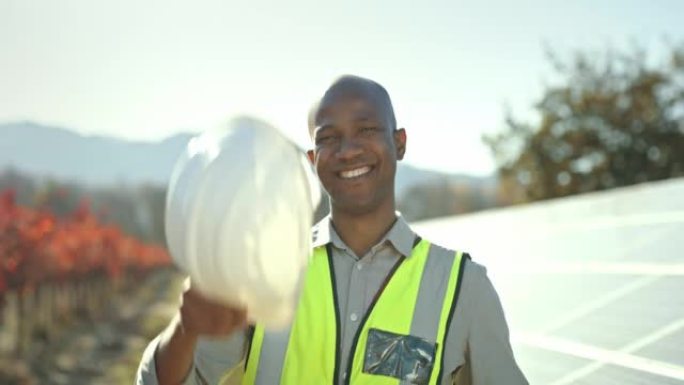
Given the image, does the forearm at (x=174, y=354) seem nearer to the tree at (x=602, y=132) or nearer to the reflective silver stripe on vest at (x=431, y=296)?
the reflective silver stripe on vest at (x=431, y=296)

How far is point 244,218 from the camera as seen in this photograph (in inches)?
65.0

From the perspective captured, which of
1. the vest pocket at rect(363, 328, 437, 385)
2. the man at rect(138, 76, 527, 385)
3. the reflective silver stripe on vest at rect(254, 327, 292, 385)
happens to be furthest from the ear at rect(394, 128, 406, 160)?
the reflective silver stripe on vest at rect(254, 327, 292, 385)

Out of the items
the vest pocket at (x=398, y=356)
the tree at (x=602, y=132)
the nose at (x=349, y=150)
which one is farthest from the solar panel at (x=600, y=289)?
the tree at (x=602, y=132)

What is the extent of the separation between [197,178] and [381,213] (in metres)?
1.02

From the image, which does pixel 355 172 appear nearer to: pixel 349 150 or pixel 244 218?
pixel 349 150

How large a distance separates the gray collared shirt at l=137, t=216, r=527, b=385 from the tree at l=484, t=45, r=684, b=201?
26.9 meters

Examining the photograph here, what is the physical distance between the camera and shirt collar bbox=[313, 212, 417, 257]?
263 cm

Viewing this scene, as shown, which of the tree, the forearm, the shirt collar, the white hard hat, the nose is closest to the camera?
the white hard hat

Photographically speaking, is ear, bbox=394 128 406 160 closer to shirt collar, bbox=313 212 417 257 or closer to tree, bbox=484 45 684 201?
shirt collar, bbox=313 212 417 257

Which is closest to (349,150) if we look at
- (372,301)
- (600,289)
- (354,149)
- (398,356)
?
(354,149)

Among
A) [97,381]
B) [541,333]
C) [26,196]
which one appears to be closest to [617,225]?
[541,333]

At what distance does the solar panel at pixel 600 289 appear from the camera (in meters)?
4.17

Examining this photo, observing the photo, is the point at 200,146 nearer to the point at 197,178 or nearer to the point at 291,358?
the point at 197,178

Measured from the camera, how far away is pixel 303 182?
178 cm
